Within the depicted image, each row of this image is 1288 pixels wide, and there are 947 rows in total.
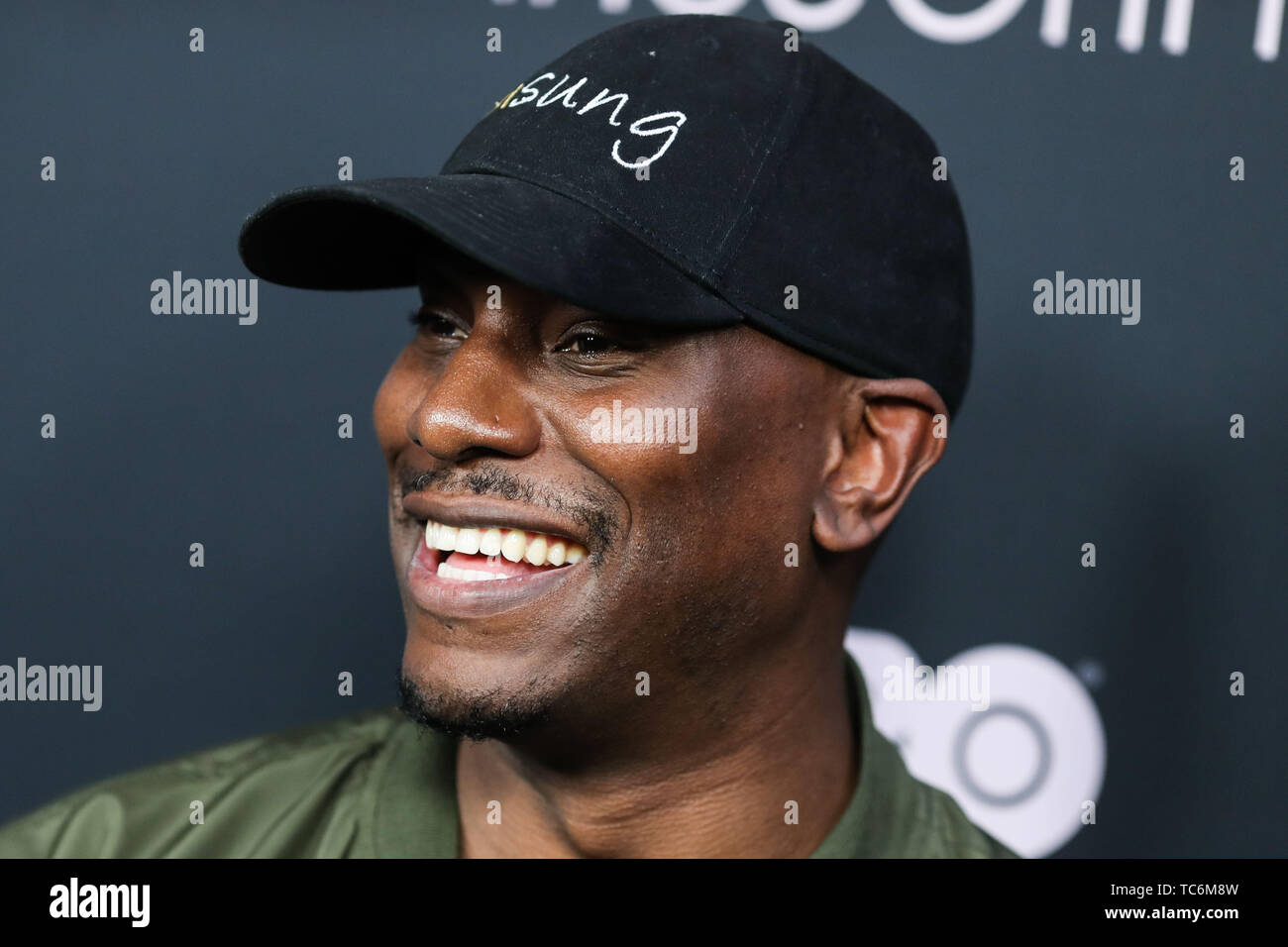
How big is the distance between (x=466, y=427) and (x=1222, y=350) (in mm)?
1215

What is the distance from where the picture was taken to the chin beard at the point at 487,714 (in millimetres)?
1267

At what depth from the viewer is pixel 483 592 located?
4.23ft

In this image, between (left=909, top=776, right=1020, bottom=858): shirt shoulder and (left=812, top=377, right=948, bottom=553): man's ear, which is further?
(left=909, top=776, right=1020, bottom=858): shirt shoulder

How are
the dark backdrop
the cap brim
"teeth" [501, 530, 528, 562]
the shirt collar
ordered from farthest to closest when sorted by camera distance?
the dark backdrop → the shirt collar → "teeth" [501, 530, 528, 562] → the cap brim

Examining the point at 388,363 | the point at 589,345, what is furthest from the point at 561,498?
the point at 388,363

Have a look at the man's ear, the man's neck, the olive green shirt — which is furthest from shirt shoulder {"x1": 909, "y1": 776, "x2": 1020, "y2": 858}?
the man's ear

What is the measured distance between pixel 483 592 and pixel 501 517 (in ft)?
0.25

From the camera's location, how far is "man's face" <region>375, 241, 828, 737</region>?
1255 millimetres

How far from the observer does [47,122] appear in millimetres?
1967
